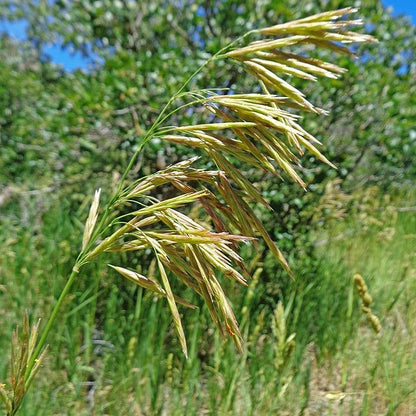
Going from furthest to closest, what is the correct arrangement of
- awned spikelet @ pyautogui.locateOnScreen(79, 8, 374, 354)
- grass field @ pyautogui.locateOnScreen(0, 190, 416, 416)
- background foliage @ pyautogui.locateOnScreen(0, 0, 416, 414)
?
1. background foliage @ pyautogui.locateOnScreen(0, 0, 416, 414)
2. grass field @ pyautogui.locateOnScreen(0, 190, 416, 416)
3. awned spikelet @ pyautogui.locateOnScreen(79, 8, 374, 354)

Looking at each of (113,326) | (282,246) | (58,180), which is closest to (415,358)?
(282,246)

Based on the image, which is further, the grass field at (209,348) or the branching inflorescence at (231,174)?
the grass field at (209,348)

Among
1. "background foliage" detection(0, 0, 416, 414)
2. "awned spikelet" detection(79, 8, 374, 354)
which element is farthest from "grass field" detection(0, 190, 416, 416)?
"awned spikelet" detection(79, 8, 374, 354)

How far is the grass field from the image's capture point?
5.60ft

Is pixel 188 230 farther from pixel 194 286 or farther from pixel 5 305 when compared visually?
pixel 5 305

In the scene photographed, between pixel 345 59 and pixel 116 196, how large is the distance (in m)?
2.50

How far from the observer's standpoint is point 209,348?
7.88ft

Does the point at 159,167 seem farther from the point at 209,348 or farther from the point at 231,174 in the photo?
the point at 231,174

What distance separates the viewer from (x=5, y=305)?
2408 mm

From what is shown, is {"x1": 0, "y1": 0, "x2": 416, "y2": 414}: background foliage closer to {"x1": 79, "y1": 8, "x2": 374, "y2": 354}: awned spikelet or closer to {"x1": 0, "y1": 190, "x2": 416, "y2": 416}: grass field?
{"x1": 0, "y1": 190, "x2": 416, "y2": 416}: grass field

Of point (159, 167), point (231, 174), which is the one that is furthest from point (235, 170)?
point (159, 167)

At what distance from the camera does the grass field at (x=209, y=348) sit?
171 centimetres

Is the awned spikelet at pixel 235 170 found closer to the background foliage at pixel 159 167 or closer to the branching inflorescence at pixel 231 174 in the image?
the branching inflorescence at pixel 231 174

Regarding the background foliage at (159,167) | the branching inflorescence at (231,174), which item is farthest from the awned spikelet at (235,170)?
the background foliage at (159,167)
